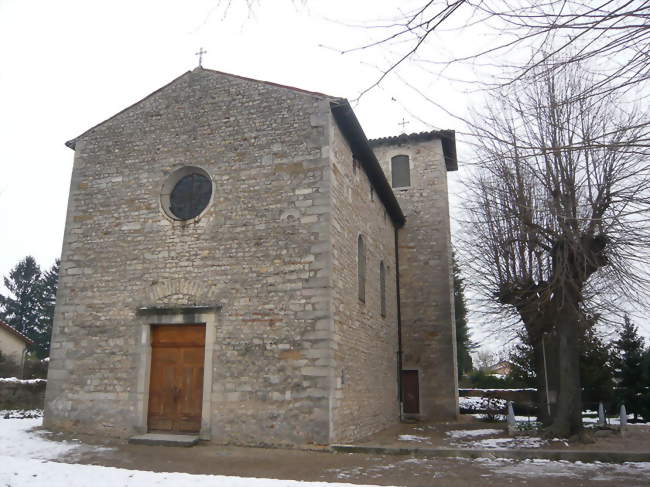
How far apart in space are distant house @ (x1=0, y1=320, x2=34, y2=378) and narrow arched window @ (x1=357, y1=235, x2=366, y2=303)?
21.5 meters

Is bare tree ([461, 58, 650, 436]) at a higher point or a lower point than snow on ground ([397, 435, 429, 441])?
higher

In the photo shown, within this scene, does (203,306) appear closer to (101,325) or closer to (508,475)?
(101,325)

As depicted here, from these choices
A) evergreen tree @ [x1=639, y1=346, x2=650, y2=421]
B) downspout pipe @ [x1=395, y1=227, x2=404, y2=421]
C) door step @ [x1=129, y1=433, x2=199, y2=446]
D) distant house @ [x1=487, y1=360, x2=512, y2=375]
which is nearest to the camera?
door step @ [x1=129, y1=433, x2=199, y2=446]

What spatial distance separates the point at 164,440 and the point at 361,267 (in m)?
5.80

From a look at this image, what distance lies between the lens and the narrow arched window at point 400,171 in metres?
19.3

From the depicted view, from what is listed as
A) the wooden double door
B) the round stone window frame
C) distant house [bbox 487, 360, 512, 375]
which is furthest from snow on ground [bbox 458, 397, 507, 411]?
the round stone window frame

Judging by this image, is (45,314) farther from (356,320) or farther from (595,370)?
(595,370)

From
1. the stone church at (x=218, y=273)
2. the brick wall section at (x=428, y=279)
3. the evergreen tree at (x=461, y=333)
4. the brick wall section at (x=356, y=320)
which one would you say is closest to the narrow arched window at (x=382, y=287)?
the brick wall section at (x=356, y=320)

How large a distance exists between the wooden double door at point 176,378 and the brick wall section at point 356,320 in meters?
2.76

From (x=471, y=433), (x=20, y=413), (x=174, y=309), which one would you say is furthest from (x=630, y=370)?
(x=20, y=413)

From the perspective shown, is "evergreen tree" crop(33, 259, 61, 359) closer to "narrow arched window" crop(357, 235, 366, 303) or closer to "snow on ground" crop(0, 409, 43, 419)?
"snow on ground" crop(0, 409, 43, 419)

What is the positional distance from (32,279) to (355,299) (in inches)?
1745

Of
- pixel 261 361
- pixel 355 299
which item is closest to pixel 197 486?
pixel 261 361

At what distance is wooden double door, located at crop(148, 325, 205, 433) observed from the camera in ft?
33.5
